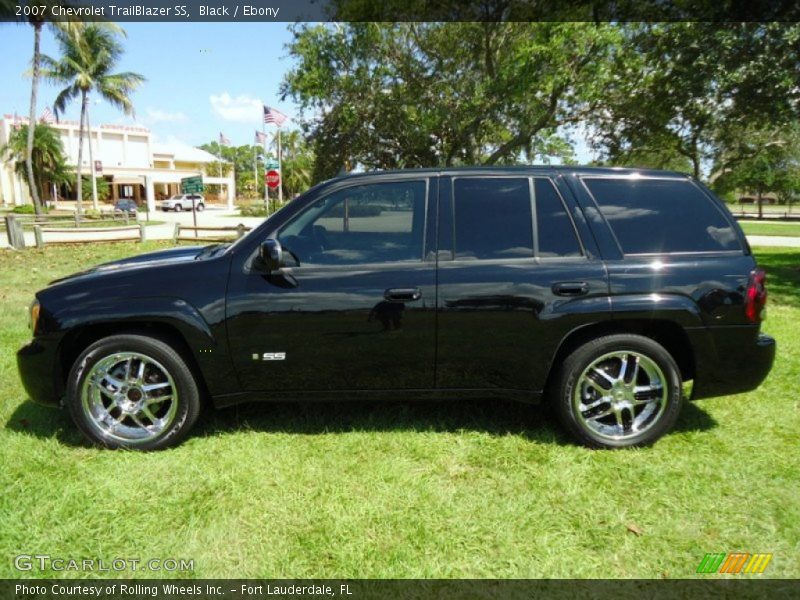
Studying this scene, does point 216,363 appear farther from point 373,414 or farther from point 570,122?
point 570,122

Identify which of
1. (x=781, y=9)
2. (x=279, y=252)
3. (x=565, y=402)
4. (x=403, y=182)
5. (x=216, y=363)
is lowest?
(x=565, y=402)

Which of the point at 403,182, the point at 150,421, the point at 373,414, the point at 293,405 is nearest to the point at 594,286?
the point at 403,182

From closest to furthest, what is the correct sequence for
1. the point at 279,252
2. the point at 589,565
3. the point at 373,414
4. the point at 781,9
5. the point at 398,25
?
the point at 589,565
the point at 279,252
the point at 373,414
the point at 781,9
the point at 398,25

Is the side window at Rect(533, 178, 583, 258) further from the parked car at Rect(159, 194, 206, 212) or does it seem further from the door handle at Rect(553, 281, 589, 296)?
the parked car at Rect(159, 194, 206, 212)

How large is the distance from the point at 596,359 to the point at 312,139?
64.9 feet

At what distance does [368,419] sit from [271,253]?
56.3 inches

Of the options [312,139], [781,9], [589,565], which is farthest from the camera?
[312,139]

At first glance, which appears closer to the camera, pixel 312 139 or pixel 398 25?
pixel 398 25

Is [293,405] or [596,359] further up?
[596,359]

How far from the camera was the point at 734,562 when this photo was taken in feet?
7.79

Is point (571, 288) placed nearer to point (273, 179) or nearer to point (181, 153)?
point (273, 179)

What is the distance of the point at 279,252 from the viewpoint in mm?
3031

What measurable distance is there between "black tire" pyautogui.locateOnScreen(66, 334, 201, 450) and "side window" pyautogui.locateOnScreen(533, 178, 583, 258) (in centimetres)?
237

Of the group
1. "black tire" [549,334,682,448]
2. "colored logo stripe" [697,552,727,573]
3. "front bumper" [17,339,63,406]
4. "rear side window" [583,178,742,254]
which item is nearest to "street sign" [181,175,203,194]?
"front bumper" [17,339,63,406]
